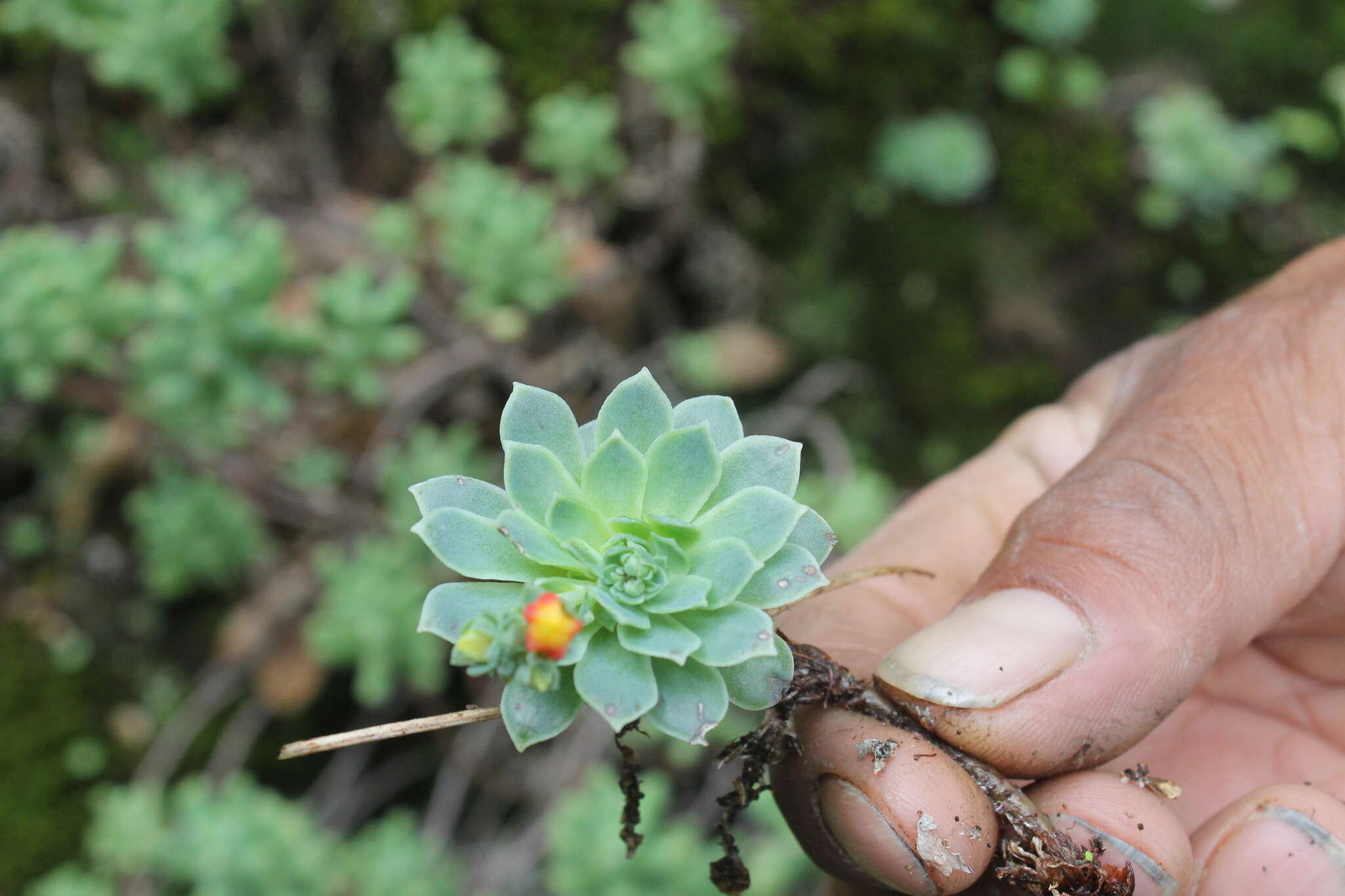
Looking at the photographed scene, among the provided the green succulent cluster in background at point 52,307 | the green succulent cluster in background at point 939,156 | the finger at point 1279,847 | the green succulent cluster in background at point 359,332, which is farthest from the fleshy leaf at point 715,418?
the green succulent cluster in background at point 939,156

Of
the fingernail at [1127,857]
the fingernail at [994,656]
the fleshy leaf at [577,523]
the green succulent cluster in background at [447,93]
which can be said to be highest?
the green succulent cluster in background at [447,93]

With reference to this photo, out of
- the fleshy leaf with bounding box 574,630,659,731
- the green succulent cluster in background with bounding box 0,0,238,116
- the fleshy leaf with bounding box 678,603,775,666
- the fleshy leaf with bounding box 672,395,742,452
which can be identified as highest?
the green succulent cluster in background with bounding box 0,0,238,116

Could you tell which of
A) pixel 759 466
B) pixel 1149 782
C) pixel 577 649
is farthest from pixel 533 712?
pixel 1149 782

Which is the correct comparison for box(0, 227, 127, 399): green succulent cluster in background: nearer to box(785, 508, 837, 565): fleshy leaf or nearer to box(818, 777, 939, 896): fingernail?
box(785, 508, 837, 565): fleshy leaf

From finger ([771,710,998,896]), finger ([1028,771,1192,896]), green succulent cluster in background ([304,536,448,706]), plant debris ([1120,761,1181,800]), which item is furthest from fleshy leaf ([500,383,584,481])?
green succulent cluster in background ([304,536,448,706])

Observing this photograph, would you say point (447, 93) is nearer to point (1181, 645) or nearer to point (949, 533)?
point (949, 533)

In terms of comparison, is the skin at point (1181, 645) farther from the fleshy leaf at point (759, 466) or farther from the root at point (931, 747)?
the fleshy leaf at point (759, 466)
